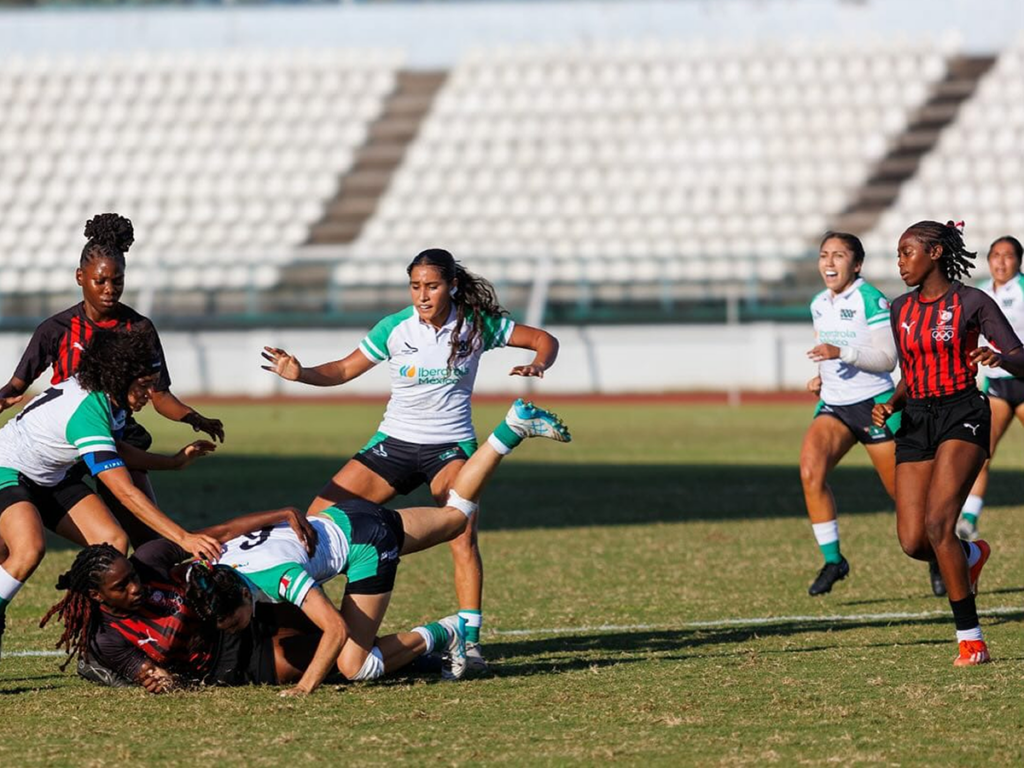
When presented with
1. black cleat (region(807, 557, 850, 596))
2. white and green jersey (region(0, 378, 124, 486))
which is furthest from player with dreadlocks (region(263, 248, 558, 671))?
black cleat (region(807, 557, 850, 596))

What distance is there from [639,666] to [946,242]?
2529 mm

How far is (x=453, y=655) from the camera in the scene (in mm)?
7688

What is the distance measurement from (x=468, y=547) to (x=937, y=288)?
2611 millimetres

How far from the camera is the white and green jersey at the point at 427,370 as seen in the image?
27.8ft

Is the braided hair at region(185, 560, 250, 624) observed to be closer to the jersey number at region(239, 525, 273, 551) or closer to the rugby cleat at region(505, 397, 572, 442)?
the jersey number at region(239, 525, 273, 551)

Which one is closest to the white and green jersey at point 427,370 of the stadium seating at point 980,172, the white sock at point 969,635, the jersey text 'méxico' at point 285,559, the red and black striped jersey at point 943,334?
the jersey text 'méxico' at point 285,559

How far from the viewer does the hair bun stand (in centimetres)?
840

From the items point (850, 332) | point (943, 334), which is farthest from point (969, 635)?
point (850, 332)

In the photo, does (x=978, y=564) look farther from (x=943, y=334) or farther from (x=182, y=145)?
(x=182, y=145)

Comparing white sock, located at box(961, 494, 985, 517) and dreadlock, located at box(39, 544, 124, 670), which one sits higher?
dreadlock, located at box(39, 544, 124, 670)

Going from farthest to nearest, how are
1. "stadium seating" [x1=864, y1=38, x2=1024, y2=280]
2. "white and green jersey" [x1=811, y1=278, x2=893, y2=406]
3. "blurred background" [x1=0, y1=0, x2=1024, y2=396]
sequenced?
"stadium seating" [x1=864, y1=38, x2=1024, y2=280] → "blurred background" [x1=0, y1=0, x2=1024, y2=396] → "white and green jersey" [x1=811, y1=278, x2=893, y2=406]

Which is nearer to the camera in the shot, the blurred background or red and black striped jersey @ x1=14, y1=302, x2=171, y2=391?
red and black striped jersey @ x1=14, y1=302, x2=171, y2=391

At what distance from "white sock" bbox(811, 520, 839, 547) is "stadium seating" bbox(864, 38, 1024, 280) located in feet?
75.4

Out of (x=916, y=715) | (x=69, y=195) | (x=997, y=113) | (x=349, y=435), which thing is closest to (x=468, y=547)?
(x=916, y=715)
